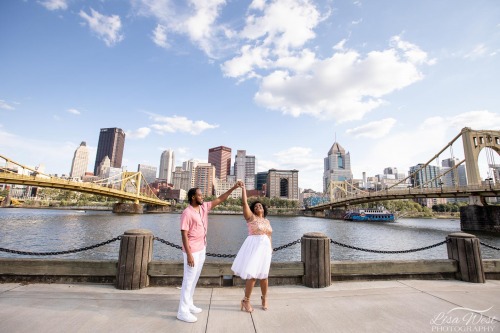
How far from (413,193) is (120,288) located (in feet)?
166

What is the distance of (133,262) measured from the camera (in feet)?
16.6

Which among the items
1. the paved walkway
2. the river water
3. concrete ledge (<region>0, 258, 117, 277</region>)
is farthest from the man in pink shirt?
the river water

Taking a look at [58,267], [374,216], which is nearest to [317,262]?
[58,267]

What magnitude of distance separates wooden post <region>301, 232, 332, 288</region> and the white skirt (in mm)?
1780

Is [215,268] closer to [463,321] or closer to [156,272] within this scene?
[156,272]

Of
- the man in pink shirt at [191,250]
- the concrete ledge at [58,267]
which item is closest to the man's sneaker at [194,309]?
the man in pink shirt at [191,250]

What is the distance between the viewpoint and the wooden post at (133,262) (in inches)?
197

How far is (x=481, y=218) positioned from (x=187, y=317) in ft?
152

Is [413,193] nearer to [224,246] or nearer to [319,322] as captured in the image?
[224,246]

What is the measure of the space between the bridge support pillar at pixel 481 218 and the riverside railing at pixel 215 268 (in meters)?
39.5

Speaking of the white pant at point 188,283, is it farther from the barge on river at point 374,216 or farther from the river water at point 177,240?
the barge on river at point 374,216

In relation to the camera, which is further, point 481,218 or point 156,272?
point 481,218

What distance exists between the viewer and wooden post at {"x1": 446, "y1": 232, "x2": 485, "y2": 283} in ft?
19.6

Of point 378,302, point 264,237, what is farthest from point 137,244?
point 378,302
